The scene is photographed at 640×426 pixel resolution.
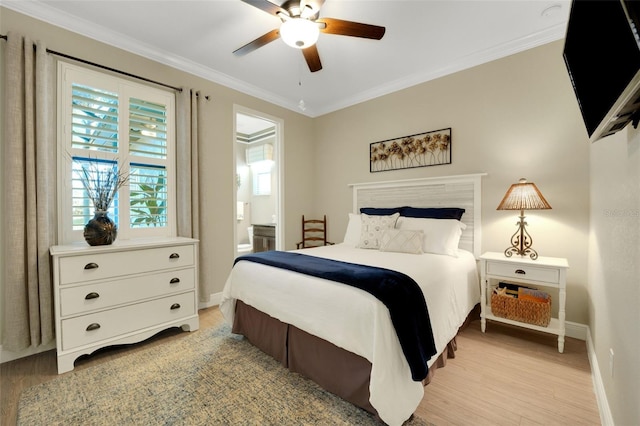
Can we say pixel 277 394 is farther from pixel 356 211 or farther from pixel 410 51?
pixel 410 51

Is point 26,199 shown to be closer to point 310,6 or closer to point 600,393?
point 310,6

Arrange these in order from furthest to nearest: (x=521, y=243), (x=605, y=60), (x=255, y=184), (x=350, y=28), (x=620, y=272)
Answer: (x=255, y=184)
(x=521, y=243)
(x=350, y=28)
(x=620, y=272)
(x=605, y=60)

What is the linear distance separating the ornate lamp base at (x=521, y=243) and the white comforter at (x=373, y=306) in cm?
38

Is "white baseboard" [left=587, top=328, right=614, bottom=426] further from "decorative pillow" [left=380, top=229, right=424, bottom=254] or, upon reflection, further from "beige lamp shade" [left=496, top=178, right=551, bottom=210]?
"decorative pillow" [left=380, top=229, right=424, bottom=254]

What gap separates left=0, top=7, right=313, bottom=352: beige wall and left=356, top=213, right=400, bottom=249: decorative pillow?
1521 mm

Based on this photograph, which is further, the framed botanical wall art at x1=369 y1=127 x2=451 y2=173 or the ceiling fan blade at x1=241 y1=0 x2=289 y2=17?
the framed botanical wall art at x1=369 y1=127 x2=451 y2=173

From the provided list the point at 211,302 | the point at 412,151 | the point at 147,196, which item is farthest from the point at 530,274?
the point at 147,196

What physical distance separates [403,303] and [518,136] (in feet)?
7.55

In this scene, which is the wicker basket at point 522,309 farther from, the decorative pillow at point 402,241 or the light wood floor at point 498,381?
the decorative pillow at point 402,241

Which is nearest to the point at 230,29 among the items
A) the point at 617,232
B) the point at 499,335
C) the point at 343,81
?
the point at 343,81

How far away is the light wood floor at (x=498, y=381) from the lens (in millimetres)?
1522

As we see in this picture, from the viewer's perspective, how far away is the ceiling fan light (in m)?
1.81

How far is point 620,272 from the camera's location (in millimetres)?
1203

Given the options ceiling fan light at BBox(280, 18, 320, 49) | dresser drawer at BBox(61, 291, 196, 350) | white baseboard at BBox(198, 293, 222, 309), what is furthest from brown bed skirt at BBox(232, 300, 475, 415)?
ceiling fan light at BBox(280, 18, 320, 49)
